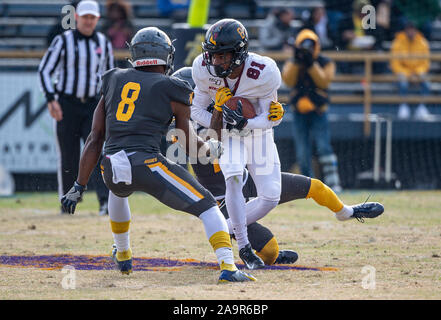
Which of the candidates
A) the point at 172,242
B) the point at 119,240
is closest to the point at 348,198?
the point at 172,242

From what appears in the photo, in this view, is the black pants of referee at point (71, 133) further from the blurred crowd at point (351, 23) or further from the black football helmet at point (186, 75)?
the blurred crowd at point (351, 23)

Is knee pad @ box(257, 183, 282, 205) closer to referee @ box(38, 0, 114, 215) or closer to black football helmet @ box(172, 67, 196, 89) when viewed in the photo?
black football helmet @ box(172, 67, 196, 89)

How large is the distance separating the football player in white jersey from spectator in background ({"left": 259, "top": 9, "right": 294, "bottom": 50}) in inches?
282

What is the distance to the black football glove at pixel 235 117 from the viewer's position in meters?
5.97

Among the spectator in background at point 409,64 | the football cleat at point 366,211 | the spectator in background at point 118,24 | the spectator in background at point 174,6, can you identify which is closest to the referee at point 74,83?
the spectator in background at point 118,24

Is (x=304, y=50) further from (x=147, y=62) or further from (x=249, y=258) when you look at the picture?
(x=147, y=62)

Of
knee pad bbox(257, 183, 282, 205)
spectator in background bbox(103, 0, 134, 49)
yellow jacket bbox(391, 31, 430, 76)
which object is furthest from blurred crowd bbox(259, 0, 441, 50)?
knee pad bbox(257, 183, 282, 205)

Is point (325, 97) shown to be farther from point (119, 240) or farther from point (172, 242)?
point (119, 240)

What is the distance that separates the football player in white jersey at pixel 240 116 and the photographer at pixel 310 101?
4.78 metres

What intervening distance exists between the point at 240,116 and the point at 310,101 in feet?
17.1

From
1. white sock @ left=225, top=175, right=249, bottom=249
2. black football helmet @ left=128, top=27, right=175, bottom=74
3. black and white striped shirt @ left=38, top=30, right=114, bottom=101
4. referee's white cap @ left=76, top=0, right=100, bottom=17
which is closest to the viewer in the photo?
black football helmet @ left=128, top=27, right=175, bottom=74

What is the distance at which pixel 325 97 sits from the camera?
11094 mm

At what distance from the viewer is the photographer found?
10953 millimetres

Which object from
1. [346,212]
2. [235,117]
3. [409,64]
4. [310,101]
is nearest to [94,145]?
[235,117]
